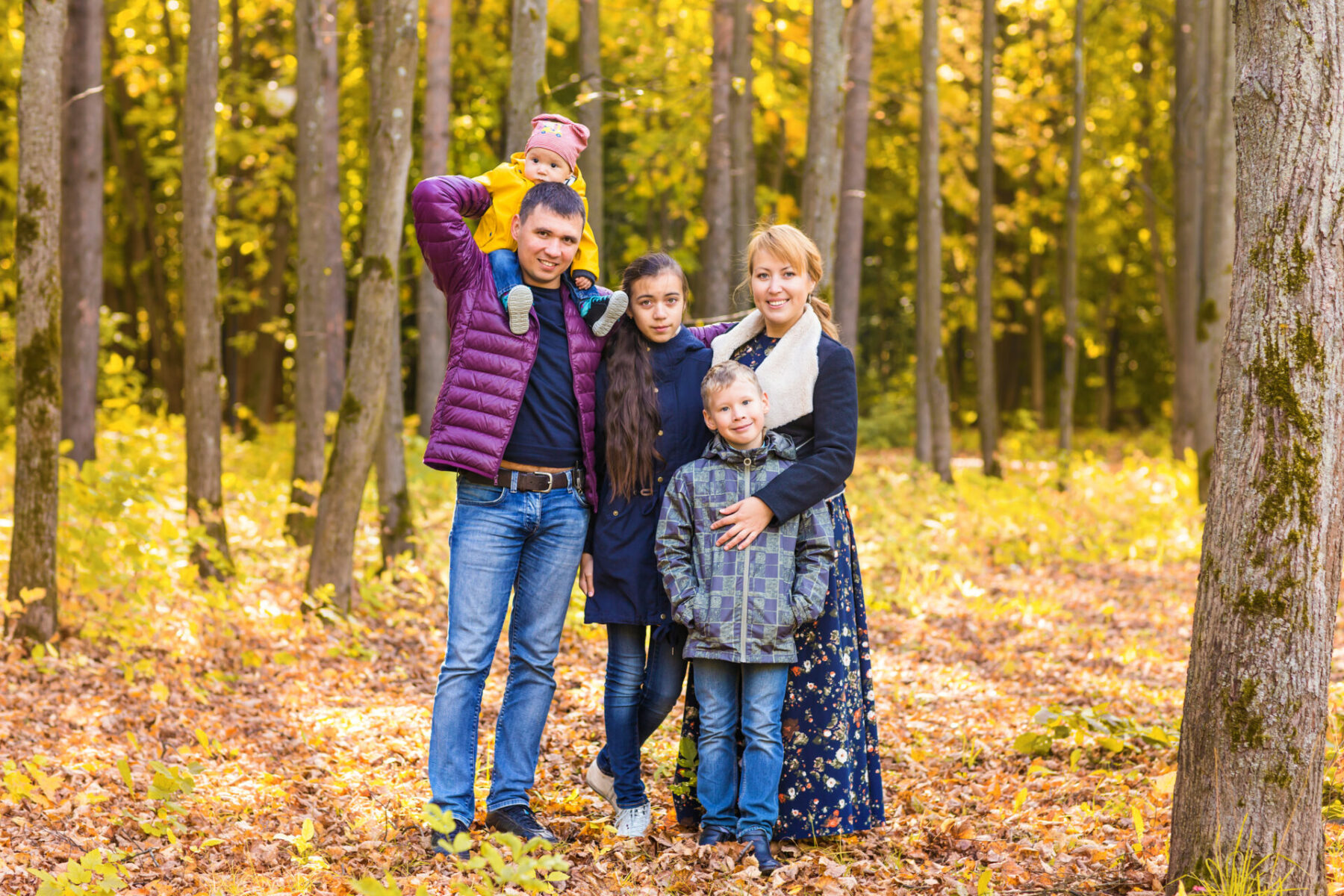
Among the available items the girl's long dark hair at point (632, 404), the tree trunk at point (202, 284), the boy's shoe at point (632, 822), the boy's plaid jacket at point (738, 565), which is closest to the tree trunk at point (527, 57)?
the tree trunk at point (202, 284)

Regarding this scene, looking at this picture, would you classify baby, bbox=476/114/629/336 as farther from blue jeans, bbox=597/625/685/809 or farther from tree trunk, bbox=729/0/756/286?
tree trunk, bbox=729/0/756/286

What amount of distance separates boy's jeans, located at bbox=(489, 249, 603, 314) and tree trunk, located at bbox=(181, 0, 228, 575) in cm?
453

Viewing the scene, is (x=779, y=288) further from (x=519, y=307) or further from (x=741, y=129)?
(x=741, y=129)

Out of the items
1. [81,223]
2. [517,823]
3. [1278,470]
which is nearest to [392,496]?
[81,223]

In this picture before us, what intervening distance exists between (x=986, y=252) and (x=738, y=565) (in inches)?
493

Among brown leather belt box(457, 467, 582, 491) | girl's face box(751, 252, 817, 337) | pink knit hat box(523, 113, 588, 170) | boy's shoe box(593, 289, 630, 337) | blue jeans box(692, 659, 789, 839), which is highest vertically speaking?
pink knit hat box(523, 113, 588, 170)

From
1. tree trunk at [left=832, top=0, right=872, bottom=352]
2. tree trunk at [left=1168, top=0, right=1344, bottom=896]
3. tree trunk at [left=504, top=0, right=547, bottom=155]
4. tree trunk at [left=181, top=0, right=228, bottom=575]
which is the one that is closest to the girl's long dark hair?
tree trunk at [left=1168, top=0, right=1344, bottom=896]

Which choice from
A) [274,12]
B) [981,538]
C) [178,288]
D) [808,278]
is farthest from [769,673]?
[178,288]

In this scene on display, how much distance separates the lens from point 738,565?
3729mm

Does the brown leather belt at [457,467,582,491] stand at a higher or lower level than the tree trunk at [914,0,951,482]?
lower

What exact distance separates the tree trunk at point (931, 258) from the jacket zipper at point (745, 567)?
442 inches

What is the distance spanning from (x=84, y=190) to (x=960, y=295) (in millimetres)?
18683

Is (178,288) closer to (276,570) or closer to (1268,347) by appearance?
(276,570)

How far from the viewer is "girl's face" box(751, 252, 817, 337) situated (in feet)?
12.7
